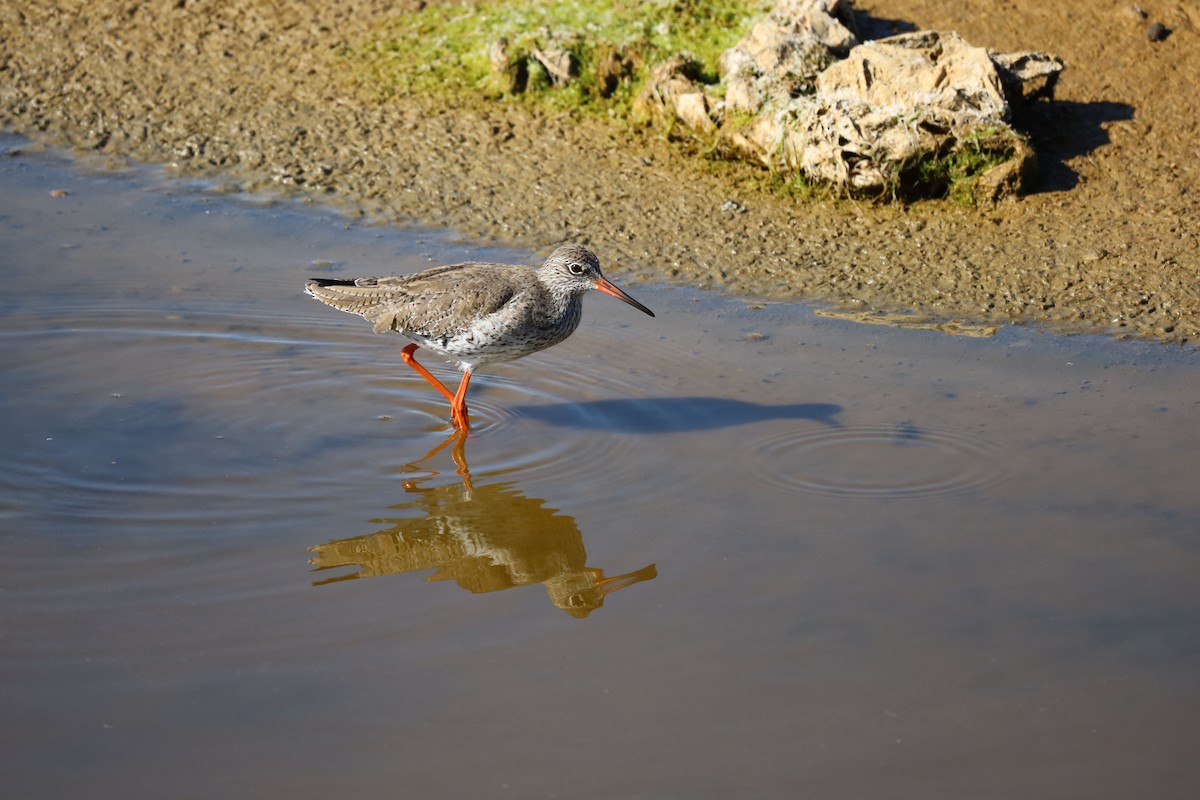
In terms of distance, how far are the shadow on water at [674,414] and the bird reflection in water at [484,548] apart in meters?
0.80

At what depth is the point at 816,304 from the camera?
26.6 feet

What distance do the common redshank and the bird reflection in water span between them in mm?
871

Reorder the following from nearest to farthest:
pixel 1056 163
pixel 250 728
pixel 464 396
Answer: pixel 250 728 → pixel 464 396 → pixel 1056 163

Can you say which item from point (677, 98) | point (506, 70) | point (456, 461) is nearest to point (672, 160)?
point (677, 98)

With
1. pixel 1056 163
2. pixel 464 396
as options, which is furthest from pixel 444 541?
pixel 1056 163

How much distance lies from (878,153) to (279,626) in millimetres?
5302

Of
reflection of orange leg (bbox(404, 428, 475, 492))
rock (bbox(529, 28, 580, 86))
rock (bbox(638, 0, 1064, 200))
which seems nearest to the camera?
reflection of orange leg (bbox(404, 428, 475, 492))

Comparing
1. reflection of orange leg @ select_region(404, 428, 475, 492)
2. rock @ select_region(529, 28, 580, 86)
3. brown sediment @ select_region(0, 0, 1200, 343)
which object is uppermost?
rock @ select_region(529, 28, 580, 86)

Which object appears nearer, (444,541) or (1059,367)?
(444,541)

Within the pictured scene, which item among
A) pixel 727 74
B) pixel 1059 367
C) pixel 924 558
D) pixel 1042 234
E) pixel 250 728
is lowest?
pixel 250 728

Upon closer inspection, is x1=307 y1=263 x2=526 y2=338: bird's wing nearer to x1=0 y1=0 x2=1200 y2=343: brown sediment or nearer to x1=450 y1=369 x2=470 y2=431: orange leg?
x1=450 y1=369 x2=470 y2=431: orange leg

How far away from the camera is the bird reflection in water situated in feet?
18.2

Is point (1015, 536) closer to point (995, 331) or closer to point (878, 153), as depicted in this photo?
point (995, 331)

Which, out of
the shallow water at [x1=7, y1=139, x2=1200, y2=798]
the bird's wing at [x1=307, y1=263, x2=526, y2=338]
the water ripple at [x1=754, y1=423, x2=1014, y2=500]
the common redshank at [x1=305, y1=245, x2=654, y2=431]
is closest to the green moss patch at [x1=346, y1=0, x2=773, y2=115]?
the shallow water at [x1=7, y1=139, x2=1200, y2=798]
